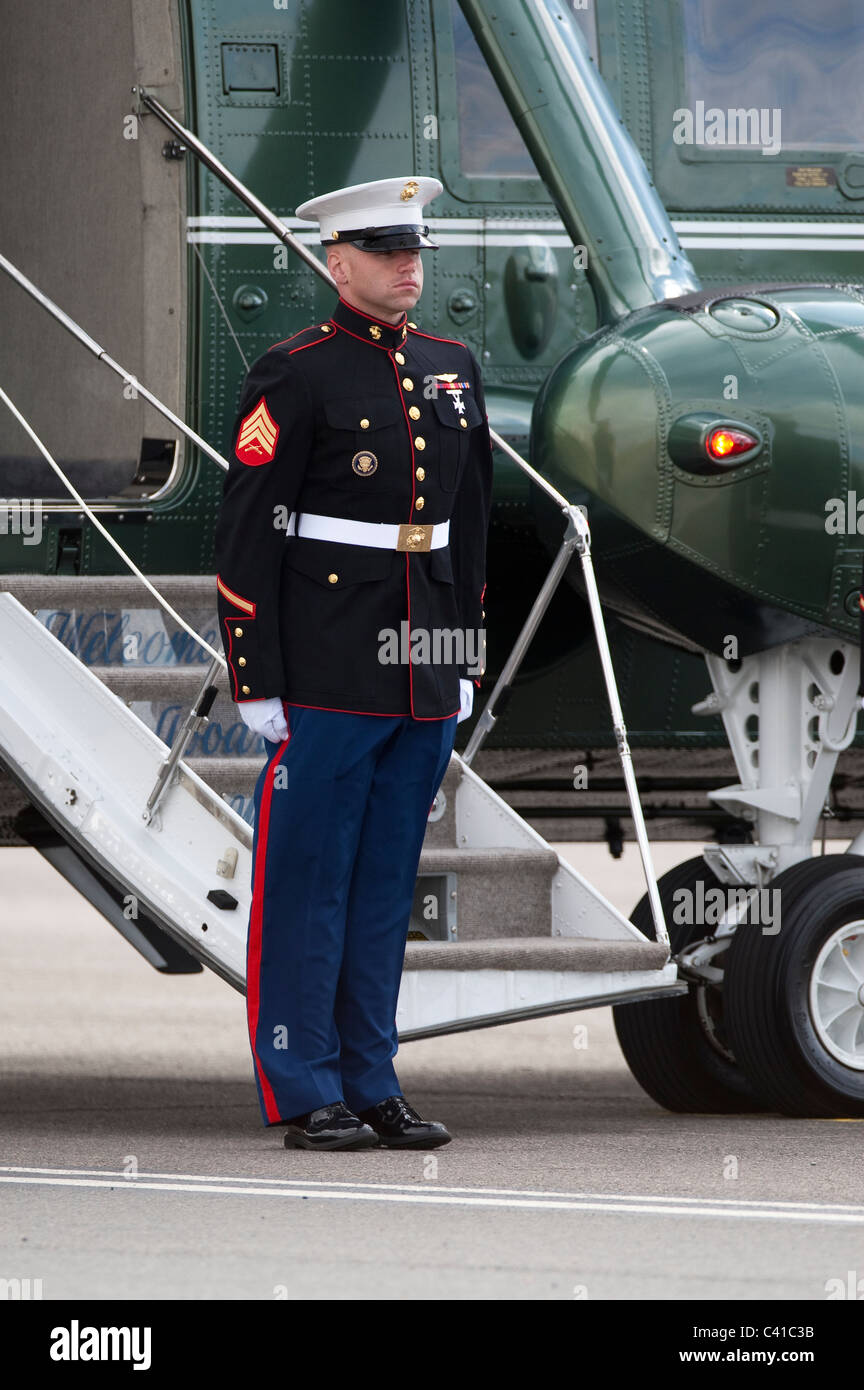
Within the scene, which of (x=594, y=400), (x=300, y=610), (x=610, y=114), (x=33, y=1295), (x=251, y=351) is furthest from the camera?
(x=251, y=351)

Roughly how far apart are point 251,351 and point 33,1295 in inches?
157

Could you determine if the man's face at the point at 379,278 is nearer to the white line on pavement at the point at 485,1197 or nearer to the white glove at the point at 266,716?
the white glove at the point at 266,716

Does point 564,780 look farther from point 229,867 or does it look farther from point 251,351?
point 229,867

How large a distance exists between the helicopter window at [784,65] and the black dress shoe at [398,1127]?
11.8ft

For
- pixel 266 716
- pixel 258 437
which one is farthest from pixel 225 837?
pixel 258 437

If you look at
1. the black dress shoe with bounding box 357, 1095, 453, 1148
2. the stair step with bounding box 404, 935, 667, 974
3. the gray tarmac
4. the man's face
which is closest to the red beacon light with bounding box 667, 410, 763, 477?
the man's face

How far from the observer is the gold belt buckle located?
17.5ft

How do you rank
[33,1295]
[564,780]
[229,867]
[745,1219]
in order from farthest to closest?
A: 1. [564,780]
2. [229,867]
3. [745,1219]
4. [33,1295]

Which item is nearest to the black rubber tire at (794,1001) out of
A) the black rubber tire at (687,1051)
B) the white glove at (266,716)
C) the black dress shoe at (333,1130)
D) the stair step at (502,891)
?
the black rubber tire at (687,1051)

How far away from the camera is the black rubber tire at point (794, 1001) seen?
6.22 m

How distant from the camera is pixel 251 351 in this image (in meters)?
7.17

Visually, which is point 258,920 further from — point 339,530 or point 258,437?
point 258,437

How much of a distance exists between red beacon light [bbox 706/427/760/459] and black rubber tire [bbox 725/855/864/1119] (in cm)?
112

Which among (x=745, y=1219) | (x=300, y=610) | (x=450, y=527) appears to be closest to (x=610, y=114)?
(x=450, y=527)
